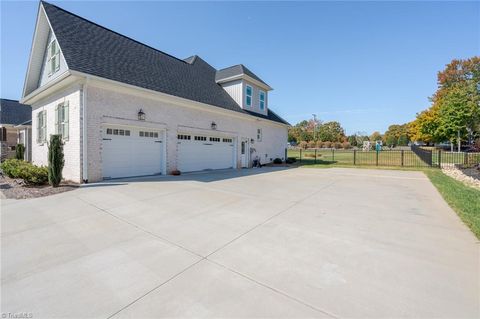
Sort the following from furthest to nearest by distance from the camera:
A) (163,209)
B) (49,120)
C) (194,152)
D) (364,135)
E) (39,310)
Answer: (364,135) < (194,152) < (49,120) < (163,209) < (39,310)

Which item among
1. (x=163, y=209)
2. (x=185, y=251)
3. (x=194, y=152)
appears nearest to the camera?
(x=185, y=251)

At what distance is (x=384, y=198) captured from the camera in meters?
6.62

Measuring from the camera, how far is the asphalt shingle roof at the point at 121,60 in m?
8.82

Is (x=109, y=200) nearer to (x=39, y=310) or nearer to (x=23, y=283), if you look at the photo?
(x=23, y=283)

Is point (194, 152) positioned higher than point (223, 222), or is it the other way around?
point (194, 152)

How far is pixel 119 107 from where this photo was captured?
29.7 feet

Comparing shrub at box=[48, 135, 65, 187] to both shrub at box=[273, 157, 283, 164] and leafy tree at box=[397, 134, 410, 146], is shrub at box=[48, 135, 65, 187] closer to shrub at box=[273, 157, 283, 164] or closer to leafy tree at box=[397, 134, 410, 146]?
shrub at box=[273, 157, 283, 164]

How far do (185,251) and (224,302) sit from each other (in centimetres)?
125

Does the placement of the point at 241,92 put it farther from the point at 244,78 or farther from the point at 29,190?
the point at 29,190

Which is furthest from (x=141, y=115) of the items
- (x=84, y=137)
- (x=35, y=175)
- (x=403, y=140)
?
(x=403, y=140)

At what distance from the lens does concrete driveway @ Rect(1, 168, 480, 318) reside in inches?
83.4


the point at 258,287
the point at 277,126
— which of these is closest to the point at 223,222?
the point at 258,287

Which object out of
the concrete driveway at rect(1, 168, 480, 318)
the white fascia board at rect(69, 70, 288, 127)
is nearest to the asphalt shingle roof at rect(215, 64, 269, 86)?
the white fascia board at rect(69, 70, 288, 127)

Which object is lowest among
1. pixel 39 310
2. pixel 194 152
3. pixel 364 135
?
pixel 39 310
